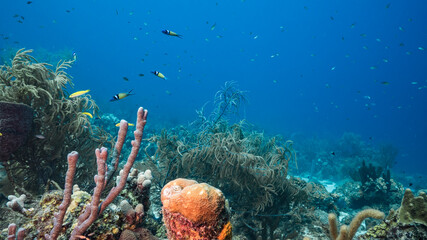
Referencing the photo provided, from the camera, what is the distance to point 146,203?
3131mm

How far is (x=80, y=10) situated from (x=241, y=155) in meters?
194

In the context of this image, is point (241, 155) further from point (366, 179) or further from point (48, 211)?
point (366, 179)

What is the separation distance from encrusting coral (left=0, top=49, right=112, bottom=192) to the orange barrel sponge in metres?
3.60

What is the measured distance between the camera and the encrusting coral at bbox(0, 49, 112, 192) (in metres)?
4.05

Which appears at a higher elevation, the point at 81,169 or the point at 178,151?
the point at 178,151

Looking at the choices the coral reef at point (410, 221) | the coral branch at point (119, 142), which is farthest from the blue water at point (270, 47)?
the coral reef at point (410, 221)

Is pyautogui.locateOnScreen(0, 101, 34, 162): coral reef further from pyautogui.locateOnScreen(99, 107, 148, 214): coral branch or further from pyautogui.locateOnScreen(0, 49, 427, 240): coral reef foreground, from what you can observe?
pyautogui.locateOnScreen(99, 107, 148, 214): coral branch

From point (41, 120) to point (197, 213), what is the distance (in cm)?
419

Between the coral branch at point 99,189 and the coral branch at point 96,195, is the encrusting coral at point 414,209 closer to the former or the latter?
the coral branch at point 99,189

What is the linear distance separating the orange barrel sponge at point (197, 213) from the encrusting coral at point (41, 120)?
11.8 ft

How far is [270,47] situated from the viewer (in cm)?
13575

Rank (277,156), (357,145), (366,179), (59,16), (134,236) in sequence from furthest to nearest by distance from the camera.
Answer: (59,16) → (357,145) → (366,179) → (277,156) → (134,236)

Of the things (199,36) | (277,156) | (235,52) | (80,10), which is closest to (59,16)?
(80,10)

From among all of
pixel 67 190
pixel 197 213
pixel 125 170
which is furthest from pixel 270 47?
pixel 67 190
